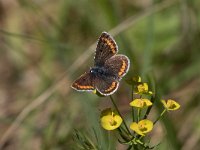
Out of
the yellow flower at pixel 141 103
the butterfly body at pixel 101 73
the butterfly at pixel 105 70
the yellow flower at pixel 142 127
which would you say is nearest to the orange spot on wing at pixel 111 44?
the butterfly at pixel 105 70

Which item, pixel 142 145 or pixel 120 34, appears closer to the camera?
pixel 142 145

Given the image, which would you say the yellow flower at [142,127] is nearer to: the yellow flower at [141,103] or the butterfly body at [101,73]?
the yellow flower at [141,103]

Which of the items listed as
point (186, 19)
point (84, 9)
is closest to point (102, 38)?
point (186, 19)

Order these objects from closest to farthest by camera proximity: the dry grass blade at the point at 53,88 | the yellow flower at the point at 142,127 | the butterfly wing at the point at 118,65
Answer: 1. the yellow flower at the point at 142,127
2. the butterfly wing at the point at 118,65
3. the dry grass blade at the point at 53,88

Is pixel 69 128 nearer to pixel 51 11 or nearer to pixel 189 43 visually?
pixel 189 43

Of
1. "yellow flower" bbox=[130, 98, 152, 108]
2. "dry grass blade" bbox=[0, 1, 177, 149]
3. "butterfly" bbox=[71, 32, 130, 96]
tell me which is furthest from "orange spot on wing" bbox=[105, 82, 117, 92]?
"dry grass blade" bbox=[0, 1, 177, 149]

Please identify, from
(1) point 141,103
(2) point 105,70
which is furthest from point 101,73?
(1) point 141,103

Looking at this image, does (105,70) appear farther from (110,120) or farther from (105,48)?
(110,120)
